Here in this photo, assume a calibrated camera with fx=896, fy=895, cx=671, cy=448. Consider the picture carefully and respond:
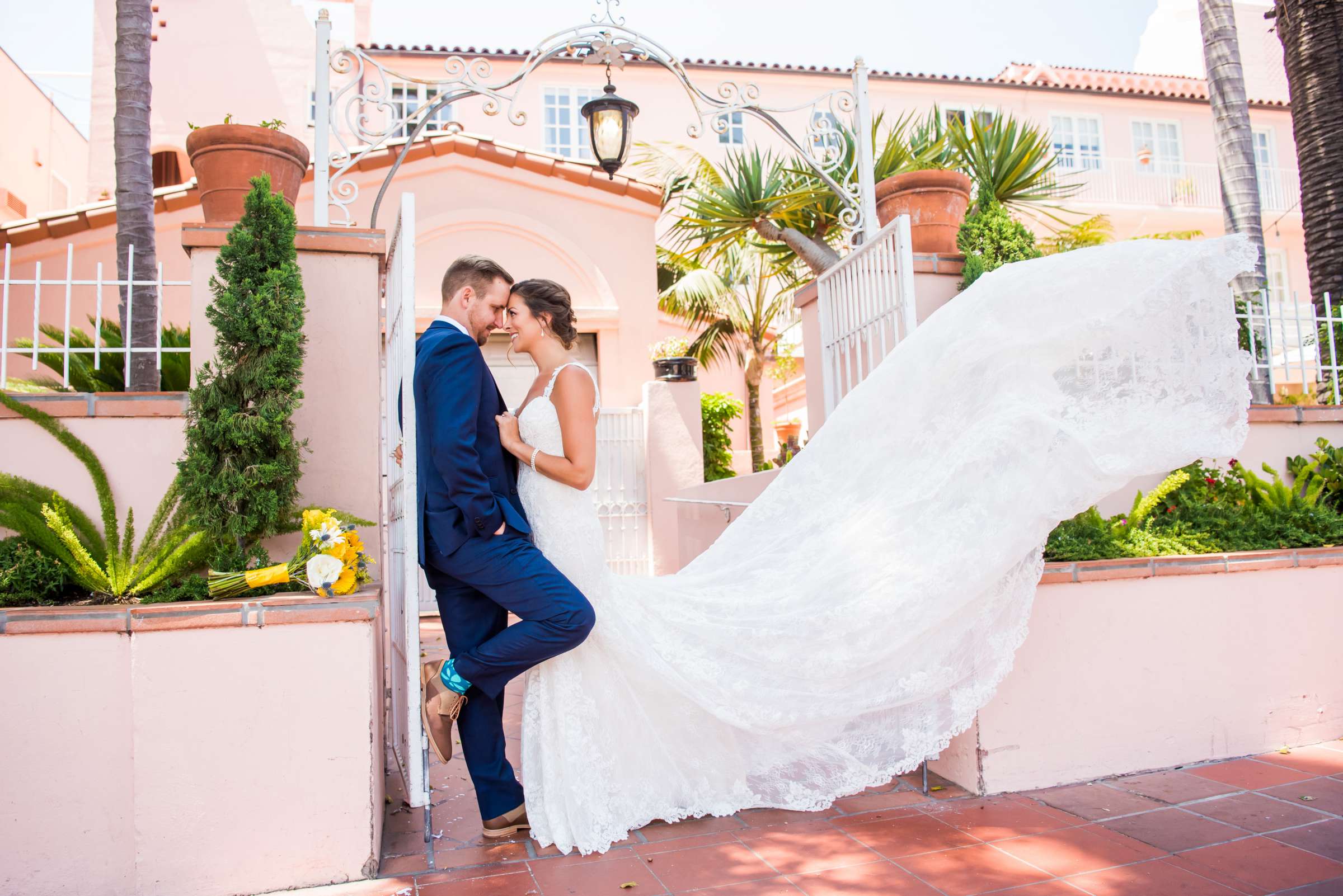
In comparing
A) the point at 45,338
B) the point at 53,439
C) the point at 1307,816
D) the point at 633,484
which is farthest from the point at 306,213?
the point at 1307,816

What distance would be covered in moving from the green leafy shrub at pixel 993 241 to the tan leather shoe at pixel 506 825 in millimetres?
3617

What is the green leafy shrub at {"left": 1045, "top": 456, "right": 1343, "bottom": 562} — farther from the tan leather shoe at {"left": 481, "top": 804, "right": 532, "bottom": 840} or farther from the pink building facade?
the pink building facade

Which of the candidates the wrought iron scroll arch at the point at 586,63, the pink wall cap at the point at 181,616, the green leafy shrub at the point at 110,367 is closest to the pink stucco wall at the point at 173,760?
the pink wall cap at the point at 181,616

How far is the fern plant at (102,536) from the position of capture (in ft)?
10.7

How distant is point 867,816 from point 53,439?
3.74 metres

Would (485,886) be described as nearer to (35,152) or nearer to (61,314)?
(61,314)

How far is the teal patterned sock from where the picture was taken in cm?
330

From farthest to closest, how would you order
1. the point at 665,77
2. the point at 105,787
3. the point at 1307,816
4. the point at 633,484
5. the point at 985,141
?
the point at 665,77 < the point at 633,484 < the point at 985,141 < the point at 1307,816 < the point at 105,787

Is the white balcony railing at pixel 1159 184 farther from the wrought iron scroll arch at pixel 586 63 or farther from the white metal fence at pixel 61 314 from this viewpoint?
the white metal fence at pixel 61 314

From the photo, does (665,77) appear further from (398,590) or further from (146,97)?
(398,590)

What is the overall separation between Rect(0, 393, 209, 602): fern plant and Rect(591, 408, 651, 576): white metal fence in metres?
6.93

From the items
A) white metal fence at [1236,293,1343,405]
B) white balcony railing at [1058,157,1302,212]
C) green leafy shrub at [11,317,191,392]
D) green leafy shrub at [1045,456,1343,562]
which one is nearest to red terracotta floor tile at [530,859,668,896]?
green leafy shrub at [1045,456,1343,562]

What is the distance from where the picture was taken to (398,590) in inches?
149

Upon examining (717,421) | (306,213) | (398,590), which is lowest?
(398,590)
